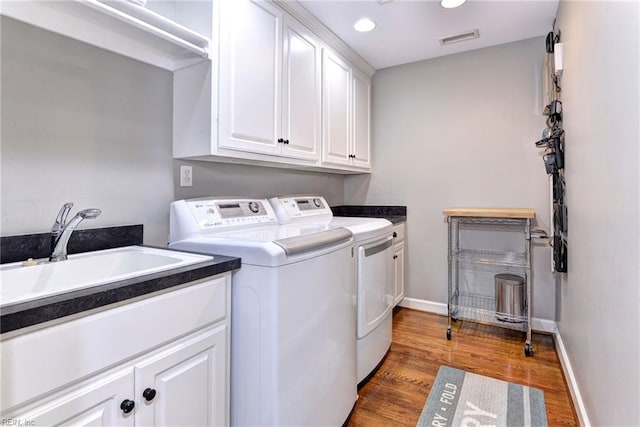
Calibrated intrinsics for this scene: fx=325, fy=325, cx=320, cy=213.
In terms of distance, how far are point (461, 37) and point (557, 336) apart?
91.0 inches

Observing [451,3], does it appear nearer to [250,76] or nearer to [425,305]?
[250,76]

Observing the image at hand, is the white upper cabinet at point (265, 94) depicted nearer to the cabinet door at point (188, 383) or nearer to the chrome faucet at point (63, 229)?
the chrome faucet at point (63, 229)

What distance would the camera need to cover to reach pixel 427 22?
7.38 feet

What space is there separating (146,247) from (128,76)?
770 millimetres

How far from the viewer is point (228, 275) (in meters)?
1.21

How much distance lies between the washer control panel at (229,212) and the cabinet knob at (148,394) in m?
0.73

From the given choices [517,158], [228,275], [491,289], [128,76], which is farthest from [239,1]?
[491,289]

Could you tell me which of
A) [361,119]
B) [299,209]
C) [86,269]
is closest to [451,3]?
[361,119]

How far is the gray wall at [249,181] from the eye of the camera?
5.90 ft

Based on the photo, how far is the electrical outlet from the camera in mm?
1710

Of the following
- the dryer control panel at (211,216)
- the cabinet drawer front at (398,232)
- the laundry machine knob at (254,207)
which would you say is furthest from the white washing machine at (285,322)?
the cabinet drawer front at (398,232)

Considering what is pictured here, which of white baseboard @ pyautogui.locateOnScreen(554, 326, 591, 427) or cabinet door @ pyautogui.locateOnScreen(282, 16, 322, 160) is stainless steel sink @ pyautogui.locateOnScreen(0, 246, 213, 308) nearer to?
cabinet door @ pyautogui.locateOnScreen(282, 16, 322, 160)

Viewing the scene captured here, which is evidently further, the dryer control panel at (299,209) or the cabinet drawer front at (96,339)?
the dryer control panel at (299,209)

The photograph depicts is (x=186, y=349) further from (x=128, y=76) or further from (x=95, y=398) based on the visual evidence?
(x=128, y=76)
